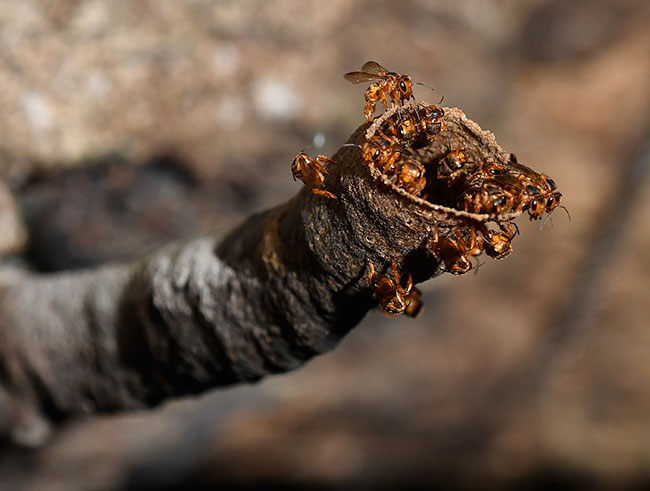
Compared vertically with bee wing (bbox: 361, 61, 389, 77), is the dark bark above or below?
below

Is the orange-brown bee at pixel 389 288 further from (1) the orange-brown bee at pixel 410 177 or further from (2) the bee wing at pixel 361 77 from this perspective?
(2) the bee wing at pixel 361 77

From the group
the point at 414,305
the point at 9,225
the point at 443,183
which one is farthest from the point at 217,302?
the point at 9,225

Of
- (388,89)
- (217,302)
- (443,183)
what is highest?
(388,89)

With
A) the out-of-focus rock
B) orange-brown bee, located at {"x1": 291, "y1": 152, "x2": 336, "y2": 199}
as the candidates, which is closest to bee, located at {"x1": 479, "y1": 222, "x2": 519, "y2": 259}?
orange-brown bee, located at {"x1": 291, "y1": 152, "x2": 336, "y2": 199}

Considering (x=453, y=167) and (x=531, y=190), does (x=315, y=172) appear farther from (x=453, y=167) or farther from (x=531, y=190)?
(x=531, y=190)

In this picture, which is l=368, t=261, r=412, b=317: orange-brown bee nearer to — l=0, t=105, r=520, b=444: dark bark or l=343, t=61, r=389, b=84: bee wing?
l=0, t=105, r=520, b=444: dark bark

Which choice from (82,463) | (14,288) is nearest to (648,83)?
(14,288)

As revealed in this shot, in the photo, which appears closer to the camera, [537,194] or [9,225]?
[537,194]
